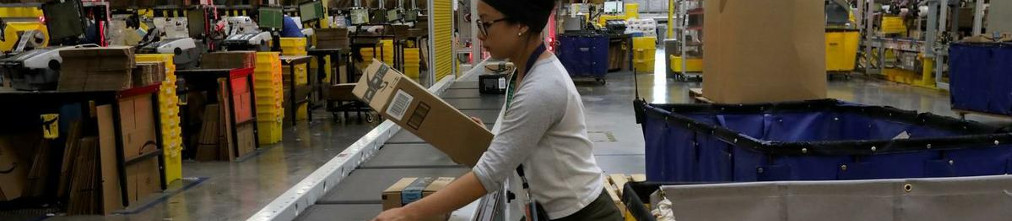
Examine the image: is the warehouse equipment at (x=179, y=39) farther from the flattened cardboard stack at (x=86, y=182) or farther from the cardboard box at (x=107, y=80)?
the flattened cardboard stack at (x=86, y=182)

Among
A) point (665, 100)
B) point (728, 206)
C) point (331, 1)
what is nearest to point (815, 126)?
point (728, 206)

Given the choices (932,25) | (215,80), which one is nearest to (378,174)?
(215,80)

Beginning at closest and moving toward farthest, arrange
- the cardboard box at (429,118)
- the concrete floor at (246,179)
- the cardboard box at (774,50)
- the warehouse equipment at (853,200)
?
the warehouse equipment at (853,200)
the cardboard box at (429,118)
the cardboard box at (774,50)
the concrete floor at (246,179)

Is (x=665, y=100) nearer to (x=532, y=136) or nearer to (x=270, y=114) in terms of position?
(x=270, y=114)

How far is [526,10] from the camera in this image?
1612mm

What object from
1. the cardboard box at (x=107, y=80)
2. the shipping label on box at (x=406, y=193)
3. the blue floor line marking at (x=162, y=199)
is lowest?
the blue floor line marking at (x=162, y=199)

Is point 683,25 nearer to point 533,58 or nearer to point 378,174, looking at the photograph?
point 378,174

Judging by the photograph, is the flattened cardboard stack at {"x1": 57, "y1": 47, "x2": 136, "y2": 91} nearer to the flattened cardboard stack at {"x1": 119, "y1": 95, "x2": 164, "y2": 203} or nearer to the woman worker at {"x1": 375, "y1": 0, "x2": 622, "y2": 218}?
the flattened cardboard stack at {"x1": 119, "y1": 95, "x2": 164, "y2": 203}

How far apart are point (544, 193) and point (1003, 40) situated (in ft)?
25.3

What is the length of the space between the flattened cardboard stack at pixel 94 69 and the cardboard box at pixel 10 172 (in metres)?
0.68

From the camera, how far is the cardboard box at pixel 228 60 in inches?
268

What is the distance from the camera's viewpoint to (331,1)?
51.9ft

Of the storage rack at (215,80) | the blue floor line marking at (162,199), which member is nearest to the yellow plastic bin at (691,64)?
the storage rack at (215,80)

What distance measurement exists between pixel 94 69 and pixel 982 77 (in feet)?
25.0
